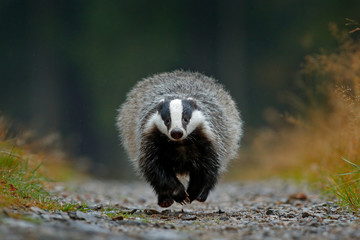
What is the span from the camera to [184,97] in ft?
16.4

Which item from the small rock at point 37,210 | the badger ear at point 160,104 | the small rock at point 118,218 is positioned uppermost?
the badger ear at point 160,104

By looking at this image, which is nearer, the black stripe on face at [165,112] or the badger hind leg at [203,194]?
the black stripe on face at [165,112]

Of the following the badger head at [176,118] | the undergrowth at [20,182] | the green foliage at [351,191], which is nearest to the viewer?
the undergrowth at [20,182]

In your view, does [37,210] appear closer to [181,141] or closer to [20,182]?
[20,182]

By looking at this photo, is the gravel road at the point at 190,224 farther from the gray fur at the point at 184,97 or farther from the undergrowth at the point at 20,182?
the gray fur at the point at 184,97

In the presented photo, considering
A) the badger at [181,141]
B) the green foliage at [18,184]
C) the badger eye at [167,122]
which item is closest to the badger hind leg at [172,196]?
the badger at [181,141]

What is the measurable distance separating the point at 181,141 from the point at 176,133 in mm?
466

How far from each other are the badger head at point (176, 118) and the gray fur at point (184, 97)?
157 mm

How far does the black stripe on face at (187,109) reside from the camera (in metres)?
4.57

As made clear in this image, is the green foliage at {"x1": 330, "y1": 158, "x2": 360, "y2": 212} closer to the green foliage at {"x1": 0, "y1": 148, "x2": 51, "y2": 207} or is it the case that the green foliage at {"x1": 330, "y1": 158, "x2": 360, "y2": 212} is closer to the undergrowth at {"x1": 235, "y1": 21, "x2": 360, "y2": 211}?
the undergrowth at {"x1": 235, "y1": 21, "x2": 360, "y2": 211}

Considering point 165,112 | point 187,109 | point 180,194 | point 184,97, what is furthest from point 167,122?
point 180,194

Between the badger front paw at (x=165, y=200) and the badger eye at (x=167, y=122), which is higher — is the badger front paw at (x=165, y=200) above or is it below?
below

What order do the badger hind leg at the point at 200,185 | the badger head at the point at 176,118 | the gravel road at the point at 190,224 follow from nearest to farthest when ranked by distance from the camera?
the gravel road at the point at 190,224, the badger head at the point at 176,118, the badger hind leg at the point at 200,185

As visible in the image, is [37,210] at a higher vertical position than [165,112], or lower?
lower
